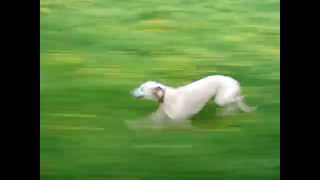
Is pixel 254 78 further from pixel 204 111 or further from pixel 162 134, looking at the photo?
pixel 162 134

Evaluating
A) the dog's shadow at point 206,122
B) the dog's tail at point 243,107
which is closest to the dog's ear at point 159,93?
the dog's shadow at point 206,122

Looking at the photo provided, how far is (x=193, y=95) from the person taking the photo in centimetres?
357

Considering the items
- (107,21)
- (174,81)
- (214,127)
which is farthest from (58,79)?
(214,127)

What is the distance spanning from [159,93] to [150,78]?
0.11m

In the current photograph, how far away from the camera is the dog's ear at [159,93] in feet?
11.6

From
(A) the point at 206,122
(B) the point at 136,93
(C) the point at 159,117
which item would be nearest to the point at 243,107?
(A) the point at 206,122

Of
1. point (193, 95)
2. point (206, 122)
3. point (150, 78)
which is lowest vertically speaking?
point (206, 122)

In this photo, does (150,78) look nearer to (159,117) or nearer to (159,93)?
(159,93)

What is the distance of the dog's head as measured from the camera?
354 centimetres

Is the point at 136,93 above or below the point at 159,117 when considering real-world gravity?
above

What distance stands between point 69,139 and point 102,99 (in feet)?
1.01

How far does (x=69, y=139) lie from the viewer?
3.54m

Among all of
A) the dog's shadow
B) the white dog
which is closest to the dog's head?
the white dog

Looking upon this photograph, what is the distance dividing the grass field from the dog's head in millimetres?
38
